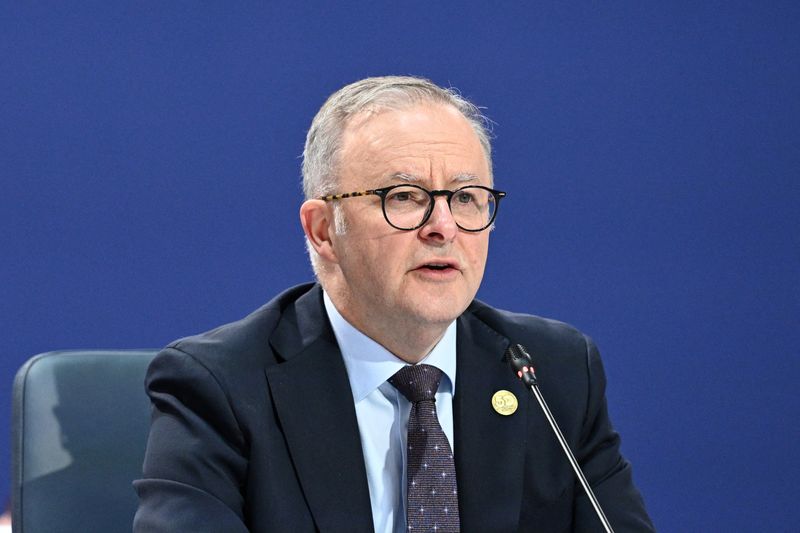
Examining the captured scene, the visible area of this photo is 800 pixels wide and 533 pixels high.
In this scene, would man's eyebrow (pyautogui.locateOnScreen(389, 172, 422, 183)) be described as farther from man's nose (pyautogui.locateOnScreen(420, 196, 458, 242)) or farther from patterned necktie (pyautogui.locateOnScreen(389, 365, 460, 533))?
patterned necktie (pyautogui.locateOnScreen(389, 365, 460, 533))

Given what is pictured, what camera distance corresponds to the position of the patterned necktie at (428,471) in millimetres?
1621

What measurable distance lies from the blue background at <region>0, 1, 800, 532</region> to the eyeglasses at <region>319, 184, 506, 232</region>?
123 cm

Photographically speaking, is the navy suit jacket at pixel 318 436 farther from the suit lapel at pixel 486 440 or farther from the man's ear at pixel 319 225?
the man's ear at pixel 319 225

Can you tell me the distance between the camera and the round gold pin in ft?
5.90

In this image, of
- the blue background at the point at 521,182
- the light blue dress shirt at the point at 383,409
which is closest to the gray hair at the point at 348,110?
the light blue dress shirt at the point at 383,409

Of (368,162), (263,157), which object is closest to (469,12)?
(263,157)

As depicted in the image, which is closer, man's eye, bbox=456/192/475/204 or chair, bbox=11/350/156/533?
man's eye, bbox=456/192/475/204

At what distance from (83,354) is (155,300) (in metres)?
0.88

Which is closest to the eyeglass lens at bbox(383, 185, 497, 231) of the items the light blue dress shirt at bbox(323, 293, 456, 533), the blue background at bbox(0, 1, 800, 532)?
the light blue dress shirt at bbox(323, 293, 456, 533)

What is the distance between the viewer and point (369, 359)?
5.72 feet

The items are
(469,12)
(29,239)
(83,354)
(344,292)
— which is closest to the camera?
(344,292)

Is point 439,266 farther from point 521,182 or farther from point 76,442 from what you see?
point 521,182

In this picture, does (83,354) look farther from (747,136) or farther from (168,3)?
(747,136)

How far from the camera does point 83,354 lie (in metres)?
1.93
